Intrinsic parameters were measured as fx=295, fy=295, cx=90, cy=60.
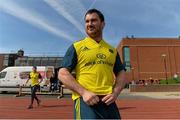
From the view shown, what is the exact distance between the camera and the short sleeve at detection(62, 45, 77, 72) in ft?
8.68

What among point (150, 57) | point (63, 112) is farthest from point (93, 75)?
point (150, 57)

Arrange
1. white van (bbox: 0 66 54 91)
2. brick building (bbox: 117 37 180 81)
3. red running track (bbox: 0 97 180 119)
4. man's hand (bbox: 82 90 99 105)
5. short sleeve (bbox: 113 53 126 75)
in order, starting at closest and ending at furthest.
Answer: man's hand (bbox: 82 90 99 105) → short sleeve (bbox: 113 53 126 75) → red running track (bbox: 0 97 180 119) → white van (bbox: 0 66 54 91) → brick building (bbox: 117 37 180 81)

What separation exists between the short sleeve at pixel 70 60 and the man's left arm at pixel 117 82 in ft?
1.38

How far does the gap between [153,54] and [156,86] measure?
1284 inches

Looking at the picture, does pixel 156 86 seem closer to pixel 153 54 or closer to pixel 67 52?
pixel 153 54

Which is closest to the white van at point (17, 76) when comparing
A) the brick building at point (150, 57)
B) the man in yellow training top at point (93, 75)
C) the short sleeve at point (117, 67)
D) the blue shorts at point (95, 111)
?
the short sleeve at point (117, 67)

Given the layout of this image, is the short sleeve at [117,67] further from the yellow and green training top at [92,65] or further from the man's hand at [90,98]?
the man's hand at [90,98]

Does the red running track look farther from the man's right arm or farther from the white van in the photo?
the white van

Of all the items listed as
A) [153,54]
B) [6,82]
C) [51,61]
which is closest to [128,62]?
[153,54]

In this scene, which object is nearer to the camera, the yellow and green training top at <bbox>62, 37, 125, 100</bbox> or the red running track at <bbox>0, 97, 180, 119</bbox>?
the yellow and green training top at <bbox>62, 37, 125, 100</bbox>

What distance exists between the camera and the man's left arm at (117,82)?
98.7 inches

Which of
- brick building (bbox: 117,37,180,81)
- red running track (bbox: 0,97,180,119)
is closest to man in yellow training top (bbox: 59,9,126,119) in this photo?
red running track (bbox: 0,97,180,119)

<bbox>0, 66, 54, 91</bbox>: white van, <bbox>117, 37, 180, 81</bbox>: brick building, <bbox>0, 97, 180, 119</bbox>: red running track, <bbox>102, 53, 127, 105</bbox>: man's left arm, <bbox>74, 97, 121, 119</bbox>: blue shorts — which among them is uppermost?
<bbox>117, 37, 180, 81</bbox>: brick building

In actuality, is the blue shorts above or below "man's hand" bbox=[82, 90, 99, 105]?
below
